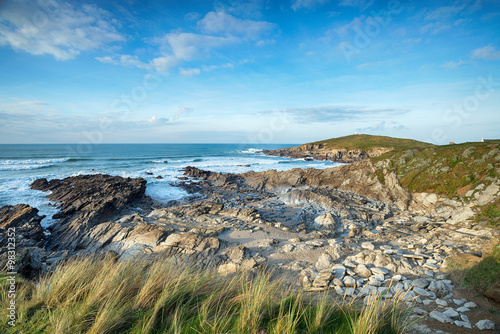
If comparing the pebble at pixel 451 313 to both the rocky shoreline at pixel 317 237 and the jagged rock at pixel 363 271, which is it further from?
the jagged rock at pixel 363 271

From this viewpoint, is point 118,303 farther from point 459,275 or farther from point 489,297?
point 459,275

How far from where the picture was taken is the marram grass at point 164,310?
284 cm

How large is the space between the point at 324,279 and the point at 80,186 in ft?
83.3

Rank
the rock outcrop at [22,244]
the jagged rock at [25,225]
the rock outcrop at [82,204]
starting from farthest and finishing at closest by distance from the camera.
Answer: the rock outcrop at [82,204] → the jagged rock at [25,225] → the rock outcrop at [22,244]

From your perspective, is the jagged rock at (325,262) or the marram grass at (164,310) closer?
the marram grass at (164,310)

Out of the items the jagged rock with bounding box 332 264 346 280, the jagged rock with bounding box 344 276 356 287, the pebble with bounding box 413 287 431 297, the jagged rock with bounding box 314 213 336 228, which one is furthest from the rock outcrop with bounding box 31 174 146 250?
the pebble with bounding box 413 287 431 297

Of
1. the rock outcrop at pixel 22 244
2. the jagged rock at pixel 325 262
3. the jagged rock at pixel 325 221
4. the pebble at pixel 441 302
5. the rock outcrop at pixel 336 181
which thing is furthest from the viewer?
the rock outcrop at pixel 336 181

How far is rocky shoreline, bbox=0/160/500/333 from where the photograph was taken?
556 cm

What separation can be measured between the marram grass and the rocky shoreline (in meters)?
1.39

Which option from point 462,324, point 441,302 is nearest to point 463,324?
point 462,324

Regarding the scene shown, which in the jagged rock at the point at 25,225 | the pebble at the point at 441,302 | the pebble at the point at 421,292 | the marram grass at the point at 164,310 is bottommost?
the jagged rock at the point at 25,225

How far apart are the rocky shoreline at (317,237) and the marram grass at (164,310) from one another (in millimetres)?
1387

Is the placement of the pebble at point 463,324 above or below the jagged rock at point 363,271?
above

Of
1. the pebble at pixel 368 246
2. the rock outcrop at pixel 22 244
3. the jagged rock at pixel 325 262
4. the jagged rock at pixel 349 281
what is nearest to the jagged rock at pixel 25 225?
the rock outcrop at pixel 22 244
